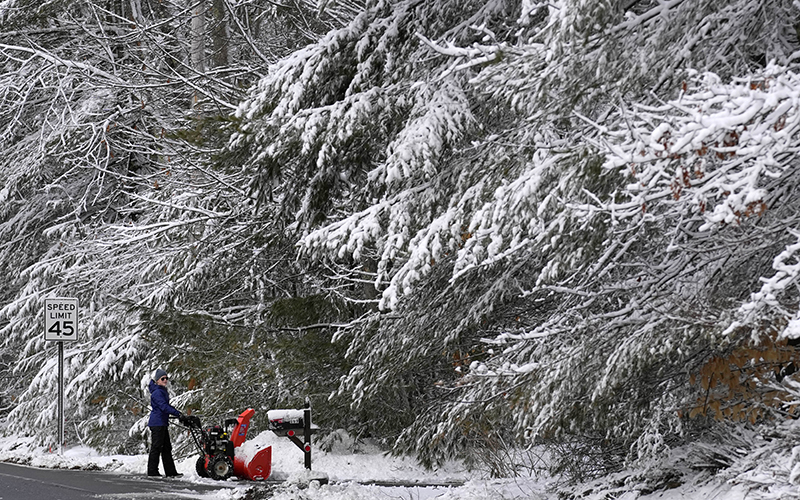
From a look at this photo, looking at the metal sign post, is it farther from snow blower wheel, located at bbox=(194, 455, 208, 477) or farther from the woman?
snow blower wheel, located at bbox=(194, 455, 208, 477)

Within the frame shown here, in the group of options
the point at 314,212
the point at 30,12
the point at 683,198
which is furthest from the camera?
the point at 30,12

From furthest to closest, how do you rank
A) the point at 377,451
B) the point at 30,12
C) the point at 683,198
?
the point at 30,12, the point at 377,451, the point at 683,198

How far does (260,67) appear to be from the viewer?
14.7 m

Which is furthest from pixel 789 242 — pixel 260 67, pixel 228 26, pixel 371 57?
pixel 228 26

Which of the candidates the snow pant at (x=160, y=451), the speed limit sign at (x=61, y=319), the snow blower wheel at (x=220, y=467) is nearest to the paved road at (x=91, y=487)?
the snow pant at (x=160, y=451)

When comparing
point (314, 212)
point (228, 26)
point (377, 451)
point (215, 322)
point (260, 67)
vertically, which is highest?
point (228, 26)

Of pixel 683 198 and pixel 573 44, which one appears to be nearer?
pixel 683 198

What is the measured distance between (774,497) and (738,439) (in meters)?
1.50

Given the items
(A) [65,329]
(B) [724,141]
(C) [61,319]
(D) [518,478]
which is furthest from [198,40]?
(B) [724,141]

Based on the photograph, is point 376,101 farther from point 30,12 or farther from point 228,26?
point 30,12

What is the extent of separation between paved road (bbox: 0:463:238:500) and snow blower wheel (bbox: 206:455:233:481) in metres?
0.34

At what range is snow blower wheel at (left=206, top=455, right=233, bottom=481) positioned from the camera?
1180cm

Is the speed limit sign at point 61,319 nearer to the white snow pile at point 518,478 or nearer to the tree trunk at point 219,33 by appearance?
the white snow pile at point 518,478

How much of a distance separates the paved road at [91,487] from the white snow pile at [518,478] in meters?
0.37
